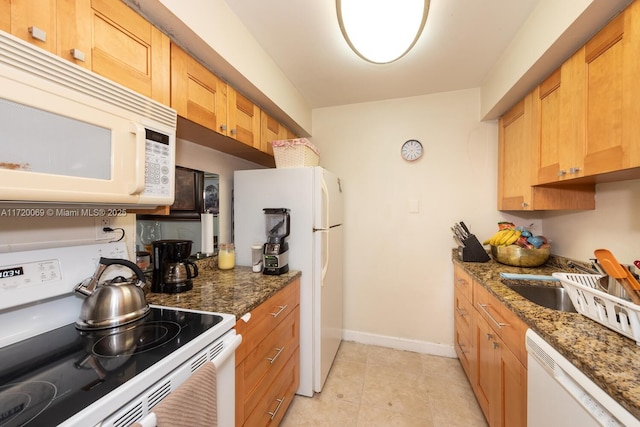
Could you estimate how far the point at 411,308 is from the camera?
238 cm

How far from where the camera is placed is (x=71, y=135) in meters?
0.74

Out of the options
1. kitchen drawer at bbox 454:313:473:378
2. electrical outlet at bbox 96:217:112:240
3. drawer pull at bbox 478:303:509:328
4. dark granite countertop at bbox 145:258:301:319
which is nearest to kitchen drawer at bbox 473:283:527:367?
drawer pull at bbox 478:303:509:328

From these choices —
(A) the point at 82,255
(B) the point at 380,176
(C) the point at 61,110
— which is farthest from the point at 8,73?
(B) the point at 380,176

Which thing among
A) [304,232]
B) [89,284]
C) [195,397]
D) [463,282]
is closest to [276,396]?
[195,397]

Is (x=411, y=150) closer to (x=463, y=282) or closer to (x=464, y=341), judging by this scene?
(x=463, y=282)

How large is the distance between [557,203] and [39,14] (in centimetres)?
254

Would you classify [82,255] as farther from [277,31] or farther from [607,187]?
[607,187]

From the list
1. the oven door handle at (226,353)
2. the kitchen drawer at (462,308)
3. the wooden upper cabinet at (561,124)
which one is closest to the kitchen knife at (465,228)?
the kitchen drawer at (462,308)

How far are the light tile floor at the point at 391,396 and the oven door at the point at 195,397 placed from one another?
0.86 metres

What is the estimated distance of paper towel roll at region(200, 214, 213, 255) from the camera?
1.80m

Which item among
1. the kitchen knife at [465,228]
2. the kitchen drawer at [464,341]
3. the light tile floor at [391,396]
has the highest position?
the kitchen knife at [465,228]

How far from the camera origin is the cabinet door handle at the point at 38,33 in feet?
2.30

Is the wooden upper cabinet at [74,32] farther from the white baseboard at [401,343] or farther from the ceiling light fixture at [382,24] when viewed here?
the white baseboard at [401,343]

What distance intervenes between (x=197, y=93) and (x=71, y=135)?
2.20 ft
